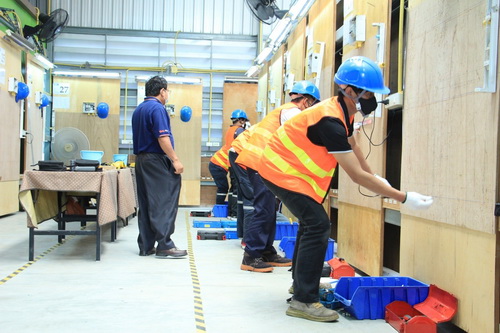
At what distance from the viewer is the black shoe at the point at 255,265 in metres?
4.66

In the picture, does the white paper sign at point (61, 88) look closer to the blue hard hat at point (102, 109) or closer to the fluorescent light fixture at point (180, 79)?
the blue hard hat at point (102, 109)

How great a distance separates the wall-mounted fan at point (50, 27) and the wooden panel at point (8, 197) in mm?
3055

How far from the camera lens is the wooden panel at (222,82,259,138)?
1220cm

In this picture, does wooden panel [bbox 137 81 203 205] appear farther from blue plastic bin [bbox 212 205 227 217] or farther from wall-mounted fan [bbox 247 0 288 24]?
wall-mounted fan [bbox 247 0 288 24]

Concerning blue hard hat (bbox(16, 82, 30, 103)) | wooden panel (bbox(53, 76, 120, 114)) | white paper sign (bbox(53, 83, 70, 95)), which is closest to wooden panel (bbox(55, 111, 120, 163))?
wooden panel (bbox(53, 76, 120, 114))

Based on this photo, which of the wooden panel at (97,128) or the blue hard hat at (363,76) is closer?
the blue hard hat at (363,76)

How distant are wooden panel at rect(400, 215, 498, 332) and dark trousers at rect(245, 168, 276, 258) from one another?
141 centimetres

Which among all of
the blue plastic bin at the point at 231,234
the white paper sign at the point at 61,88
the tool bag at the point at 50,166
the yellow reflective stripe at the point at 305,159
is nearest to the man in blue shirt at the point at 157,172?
the tool bag at the point at 50,166

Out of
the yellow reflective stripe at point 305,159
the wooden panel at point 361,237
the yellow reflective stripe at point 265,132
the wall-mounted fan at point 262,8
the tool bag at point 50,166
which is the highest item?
the wall-mounted fan at point 262,8

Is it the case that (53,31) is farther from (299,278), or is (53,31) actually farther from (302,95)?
(299,278)

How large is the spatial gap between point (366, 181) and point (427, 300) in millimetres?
946

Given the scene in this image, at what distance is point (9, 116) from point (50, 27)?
230 cm

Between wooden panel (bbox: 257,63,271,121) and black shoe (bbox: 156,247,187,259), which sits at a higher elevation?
wooden panel (bbox: 257,63,271,121)

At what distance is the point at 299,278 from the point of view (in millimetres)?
3266
